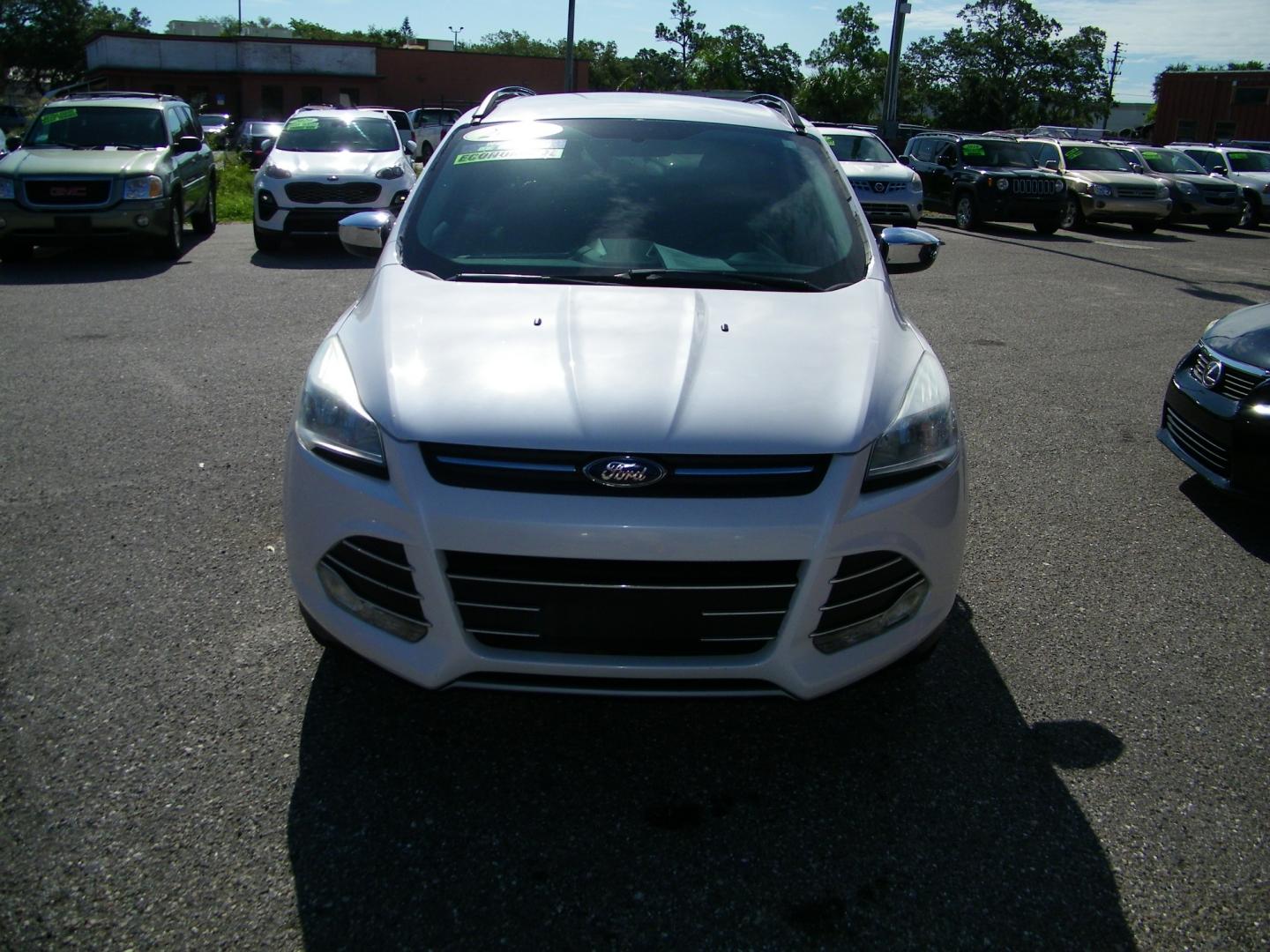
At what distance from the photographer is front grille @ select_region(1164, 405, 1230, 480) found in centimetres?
468

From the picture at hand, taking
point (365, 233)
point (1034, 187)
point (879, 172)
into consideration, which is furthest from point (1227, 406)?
point (1034, 187)

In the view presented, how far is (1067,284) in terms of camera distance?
12.2 metres

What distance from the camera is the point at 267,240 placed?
41.5 ft

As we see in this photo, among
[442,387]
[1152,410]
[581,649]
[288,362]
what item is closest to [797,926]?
[581,649]

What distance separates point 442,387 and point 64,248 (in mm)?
12410

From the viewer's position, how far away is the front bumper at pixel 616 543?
7.92 feet

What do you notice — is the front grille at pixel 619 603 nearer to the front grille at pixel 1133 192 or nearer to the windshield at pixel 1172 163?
the front grille at pixel 1133 192

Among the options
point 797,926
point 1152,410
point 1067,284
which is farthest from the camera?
point 1067,284

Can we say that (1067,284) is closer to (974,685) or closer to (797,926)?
(974,685)

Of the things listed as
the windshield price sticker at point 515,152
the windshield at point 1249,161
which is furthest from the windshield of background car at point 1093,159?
the windshield price sticker at point 515,152

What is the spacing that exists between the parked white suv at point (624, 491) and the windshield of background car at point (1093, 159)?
1895 centimetres

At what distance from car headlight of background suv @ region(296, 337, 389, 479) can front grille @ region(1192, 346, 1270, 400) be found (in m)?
3.85

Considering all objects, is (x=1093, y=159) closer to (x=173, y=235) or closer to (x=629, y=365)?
(x=173, y=235)

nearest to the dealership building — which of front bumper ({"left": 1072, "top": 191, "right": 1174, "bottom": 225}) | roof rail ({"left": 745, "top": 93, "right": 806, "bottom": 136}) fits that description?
front bumper ({"left": 1072, "top": 191, "right": 1174, "bottom": 225})
